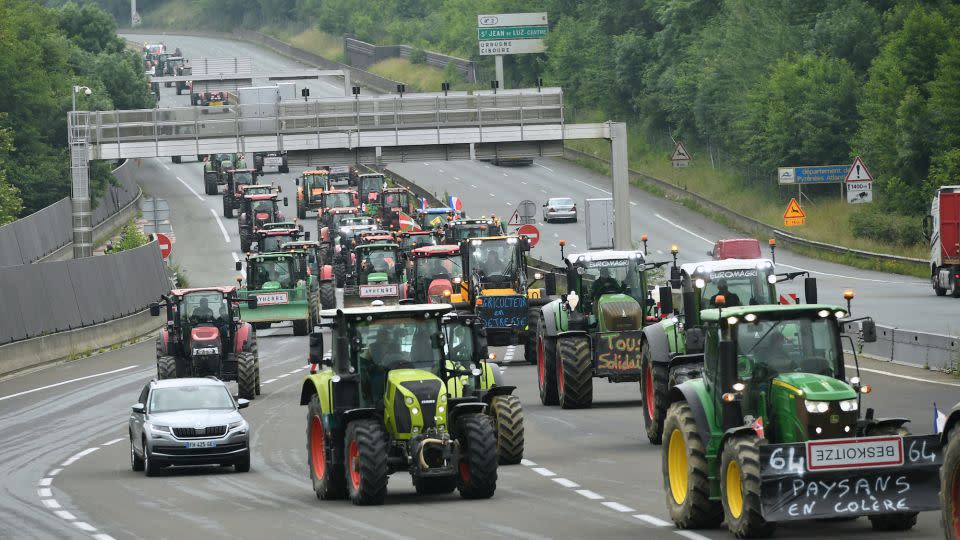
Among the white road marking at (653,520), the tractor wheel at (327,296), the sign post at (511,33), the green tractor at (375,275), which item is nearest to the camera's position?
the white road marking at (653,520)

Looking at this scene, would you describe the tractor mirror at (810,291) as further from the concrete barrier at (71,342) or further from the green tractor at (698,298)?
the concrete barrier at (71,342)

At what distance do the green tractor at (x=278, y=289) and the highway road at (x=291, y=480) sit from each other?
5.88 meters

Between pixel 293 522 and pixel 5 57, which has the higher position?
pixel 5 57

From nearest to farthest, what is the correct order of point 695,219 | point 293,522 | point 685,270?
point 293,522, point 685,270, point 695,219

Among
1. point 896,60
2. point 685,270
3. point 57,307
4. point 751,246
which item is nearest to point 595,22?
point 896,60

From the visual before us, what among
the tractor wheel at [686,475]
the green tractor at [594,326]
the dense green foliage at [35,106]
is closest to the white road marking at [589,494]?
the tractor wheel at [686,475]

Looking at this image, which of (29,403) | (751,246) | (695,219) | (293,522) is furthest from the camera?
(695,219)

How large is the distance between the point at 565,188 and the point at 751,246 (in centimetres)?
4110

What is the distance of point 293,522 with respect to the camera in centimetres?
1828

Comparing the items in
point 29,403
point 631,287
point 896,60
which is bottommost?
point 29,403

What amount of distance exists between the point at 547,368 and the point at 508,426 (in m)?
8.48

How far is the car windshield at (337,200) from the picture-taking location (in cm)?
7706

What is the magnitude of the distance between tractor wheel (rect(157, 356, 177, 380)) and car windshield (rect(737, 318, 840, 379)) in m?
19.7

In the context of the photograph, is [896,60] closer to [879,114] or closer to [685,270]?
[879,114]
